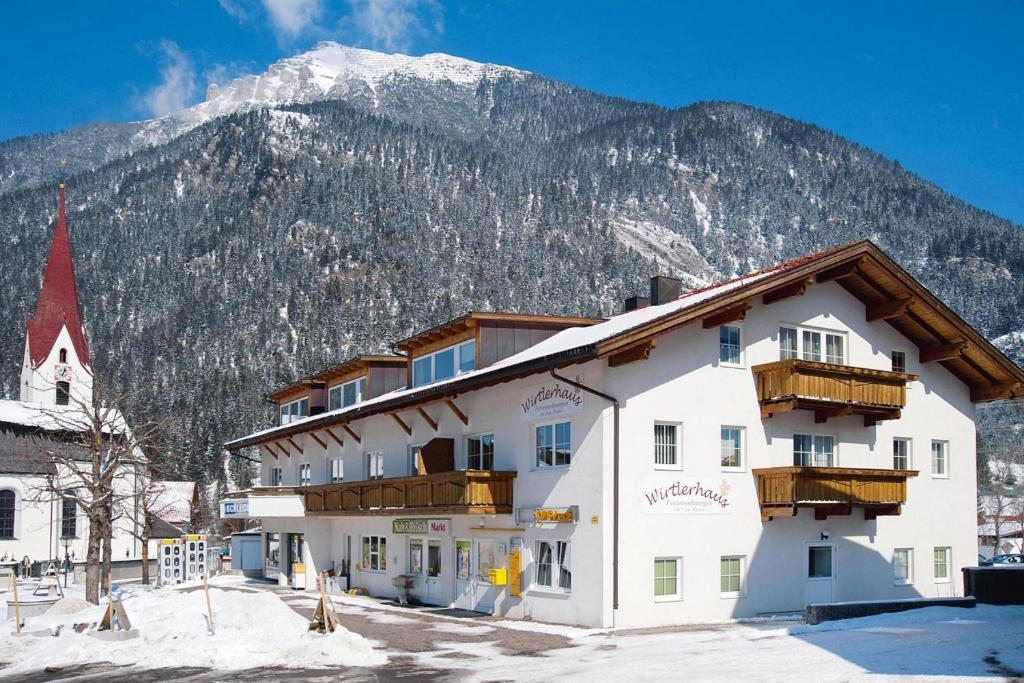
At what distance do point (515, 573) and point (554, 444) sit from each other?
368cm

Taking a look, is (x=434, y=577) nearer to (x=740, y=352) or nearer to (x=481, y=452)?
(x=481, y=452)

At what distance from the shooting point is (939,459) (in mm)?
33188

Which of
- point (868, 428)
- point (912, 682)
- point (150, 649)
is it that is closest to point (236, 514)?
point (150, 649)

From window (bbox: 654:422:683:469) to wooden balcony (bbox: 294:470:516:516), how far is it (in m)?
4.14

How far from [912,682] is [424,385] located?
2342 centimetres

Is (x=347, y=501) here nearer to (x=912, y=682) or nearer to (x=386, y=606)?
(x=386, y=606)

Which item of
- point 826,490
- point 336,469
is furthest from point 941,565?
point 336,469

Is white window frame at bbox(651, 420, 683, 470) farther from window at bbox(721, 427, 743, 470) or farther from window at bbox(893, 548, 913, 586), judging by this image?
window at bbox(893, 548, 913, 586)

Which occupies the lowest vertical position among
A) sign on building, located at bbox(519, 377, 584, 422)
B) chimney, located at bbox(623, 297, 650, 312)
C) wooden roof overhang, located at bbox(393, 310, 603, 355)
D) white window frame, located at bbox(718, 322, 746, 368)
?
sign on building, located at bbox(519, 377, 584, 422)

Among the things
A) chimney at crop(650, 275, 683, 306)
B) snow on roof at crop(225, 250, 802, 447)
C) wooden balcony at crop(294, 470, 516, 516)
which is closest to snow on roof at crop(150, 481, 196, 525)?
wooden balcony at crop(294, 470, 516, 516)

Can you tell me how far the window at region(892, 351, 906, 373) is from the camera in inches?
1282

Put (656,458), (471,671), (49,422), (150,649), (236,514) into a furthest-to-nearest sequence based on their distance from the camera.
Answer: (49,422) → (236,514) → (656,458) → (150,649) → (471,671)

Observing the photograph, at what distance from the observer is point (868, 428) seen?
31172mm

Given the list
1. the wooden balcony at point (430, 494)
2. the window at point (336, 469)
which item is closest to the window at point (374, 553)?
the wooden balcony at point (430, 494)
